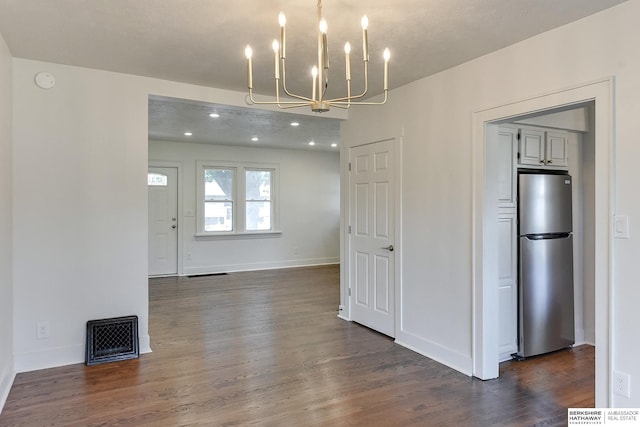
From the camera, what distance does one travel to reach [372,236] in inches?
166

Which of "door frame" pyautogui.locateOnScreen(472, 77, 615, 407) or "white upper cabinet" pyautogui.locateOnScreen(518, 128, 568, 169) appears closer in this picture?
"door frame" pyautogui.locateOnScreen(472, 77, 615, 407)

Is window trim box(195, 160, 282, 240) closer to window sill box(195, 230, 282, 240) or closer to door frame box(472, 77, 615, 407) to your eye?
window sill box(195, 230, 282, 240)

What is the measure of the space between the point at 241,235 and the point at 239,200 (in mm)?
702

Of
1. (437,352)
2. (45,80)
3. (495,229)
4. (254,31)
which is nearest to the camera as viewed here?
(254,31)

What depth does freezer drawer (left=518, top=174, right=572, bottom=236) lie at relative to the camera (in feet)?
11.2

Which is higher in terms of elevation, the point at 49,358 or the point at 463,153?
the point at 463,153

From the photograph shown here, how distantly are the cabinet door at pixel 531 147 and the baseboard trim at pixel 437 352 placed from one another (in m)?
1.72

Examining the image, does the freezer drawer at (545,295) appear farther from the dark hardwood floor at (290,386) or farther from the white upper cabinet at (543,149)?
the white upper cabinet at (543,149)

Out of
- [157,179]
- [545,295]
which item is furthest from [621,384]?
[157,179]

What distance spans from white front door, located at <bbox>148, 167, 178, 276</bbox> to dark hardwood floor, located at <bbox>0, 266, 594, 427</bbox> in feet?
10.6

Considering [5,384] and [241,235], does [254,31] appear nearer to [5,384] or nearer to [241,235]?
[5,384]

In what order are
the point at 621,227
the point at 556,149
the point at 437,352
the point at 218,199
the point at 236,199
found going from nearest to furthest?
the point at 621,227 < the point at 437,352 < the point at 556,149 < the point at 218,199 < the point at 236,199

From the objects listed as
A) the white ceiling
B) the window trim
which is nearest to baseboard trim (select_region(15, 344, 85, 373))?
the white ceiling

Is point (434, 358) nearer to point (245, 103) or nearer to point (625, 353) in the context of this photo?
point (625, 353)
